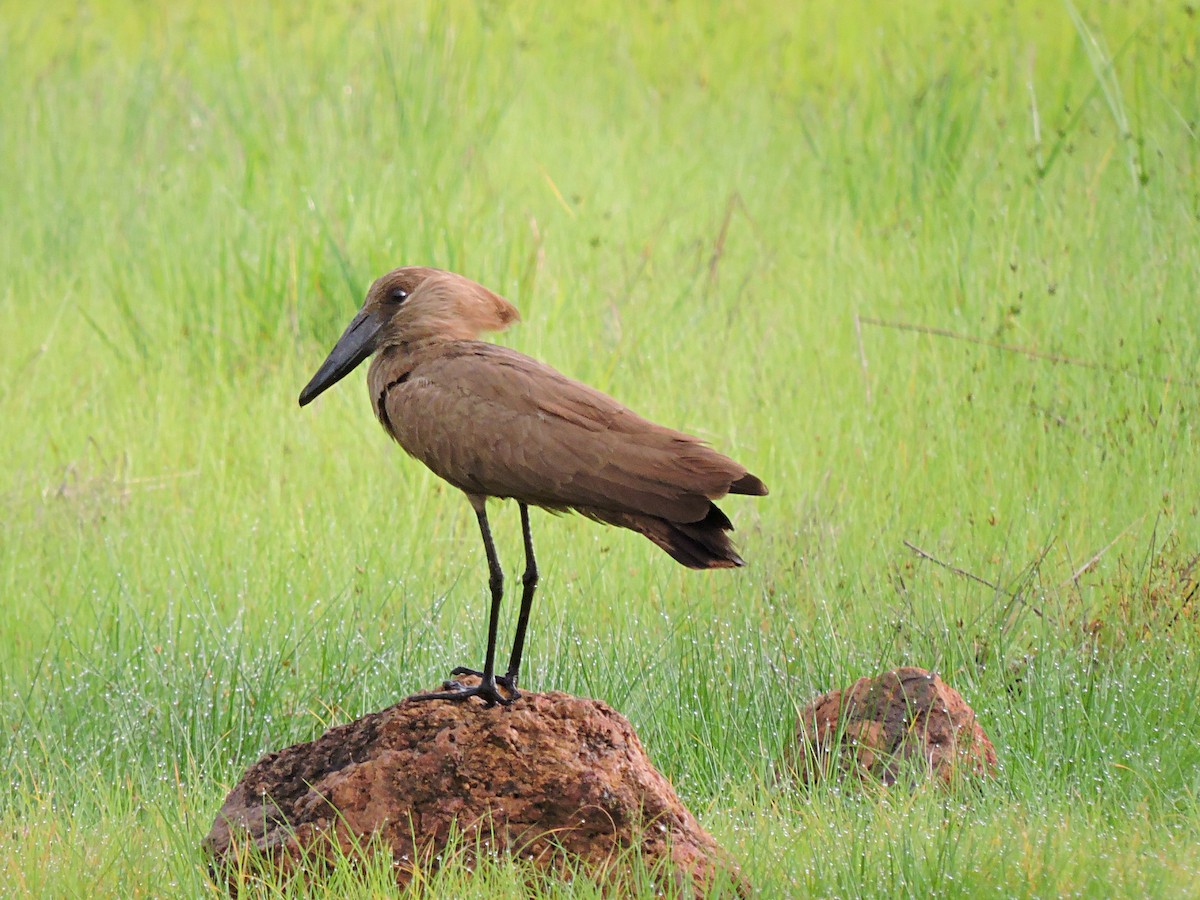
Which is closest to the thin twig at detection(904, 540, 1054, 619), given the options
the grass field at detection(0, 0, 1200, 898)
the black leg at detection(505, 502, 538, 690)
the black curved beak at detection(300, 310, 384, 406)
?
the grass field at detection(0, 0, 1200, 898)

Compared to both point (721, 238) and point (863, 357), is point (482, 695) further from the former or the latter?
point (721, 238)

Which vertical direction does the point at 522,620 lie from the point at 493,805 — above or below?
above

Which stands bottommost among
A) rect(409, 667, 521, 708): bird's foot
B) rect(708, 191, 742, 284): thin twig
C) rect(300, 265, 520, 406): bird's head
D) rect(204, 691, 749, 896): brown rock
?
rect(204, 691, 749, 896): brown rock

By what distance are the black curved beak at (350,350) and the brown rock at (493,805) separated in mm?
942

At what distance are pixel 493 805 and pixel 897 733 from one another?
1.24m

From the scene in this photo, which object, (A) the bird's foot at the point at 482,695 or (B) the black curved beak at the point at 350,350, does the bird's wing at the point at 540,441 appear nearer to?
(B) the black curved beak at the point at 350,350

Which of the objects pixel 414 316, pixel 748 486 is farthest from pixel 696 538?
pixel 414 316

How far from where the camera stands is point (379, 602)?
17.1ft

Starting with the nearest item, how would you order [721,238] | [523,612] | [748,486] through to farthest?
[748,486]
[523,612]
[721,238]

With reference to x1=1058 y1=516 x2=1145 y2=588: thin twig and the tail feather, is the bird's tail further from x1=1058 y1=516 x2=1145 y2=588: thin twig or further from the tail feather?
x1=1058 y1=516 x2=1145 y2=588: thin twig

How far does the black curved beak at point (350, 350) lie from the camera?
400cm

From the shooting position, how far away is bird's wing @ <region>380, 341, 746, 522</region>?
135 inches

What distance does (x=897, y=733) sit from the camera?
416 cm

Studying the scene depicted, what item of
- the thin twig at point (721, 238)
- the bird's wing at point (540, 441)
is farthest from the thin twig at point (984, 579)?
the thin twig at point (721, 238)
